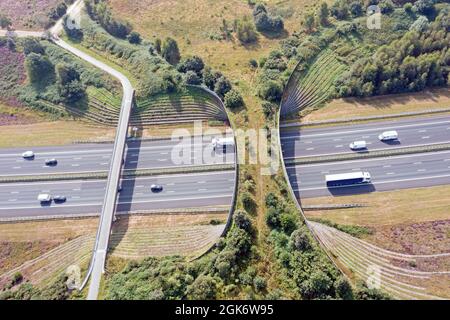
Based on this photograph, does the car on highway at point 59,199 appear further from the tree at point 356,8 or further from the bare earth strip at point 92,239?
the tree at point 356,8

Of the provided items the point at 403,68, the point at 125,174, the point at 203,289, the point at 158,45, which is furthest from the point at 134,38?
the point at 203,289

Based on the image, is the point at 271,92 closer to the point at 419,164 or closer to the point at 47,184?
the point at 419,164

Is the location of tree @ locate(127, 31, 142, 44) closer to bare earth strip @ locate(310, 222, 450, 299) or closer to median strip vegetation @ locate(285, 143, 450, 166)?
median strip vegetation @ locate(285, 143, 450, 166)

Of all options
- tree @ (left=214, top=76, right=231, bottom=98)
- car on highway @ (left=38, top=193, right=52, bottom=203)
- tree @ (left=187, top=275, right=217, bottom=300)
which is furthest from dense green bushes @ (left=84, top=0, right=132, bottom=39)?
tree @ (left=187, top=275, right=217, bottom=300)

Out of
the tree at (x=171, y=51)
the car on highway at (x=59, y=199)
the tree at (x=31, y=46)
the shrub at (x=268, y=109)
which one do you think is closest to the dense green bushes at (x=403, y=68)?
the shrub at (x=268, y=109)

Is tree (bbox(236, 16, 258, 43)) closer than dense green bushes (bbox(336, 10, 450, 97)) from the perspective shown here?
No

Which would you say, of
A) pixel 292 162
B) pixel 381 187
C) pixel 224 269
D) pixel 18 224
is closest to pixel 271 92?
pixel 292 162

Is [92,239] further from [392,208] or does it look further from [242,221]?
[392,208]
